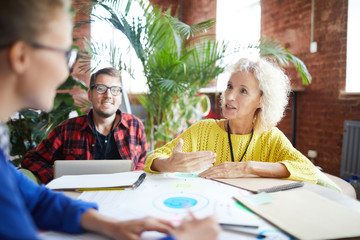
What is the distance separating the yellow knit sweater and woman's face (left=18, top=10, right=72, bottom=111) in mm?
856

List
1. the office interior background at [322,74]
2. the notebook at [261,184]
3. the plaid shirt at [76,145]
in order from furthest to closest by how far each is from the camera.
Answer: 1. the office interior background at [322,74]
2. the plaid shirt at [76,145]
3. the notebook at [261,184]

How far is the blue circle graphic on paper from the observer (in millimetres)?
895

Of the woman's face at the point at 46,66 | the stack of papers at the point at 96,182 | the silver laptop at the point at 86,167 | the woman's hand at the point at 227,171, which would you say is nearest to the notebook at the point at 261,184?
the woman's hand at the point at 227,171

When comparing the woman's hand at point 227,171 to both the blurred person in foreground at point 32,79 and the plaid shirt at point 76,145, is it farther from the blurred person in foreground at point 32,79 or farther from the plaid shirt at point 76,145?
the plaid shirt at point 76,145

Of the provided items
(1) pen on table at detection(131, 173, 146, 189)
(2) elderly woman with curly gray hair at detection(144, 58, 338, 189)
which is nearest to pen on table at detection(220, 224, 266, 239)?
(1) pen on table at detection(131, 173, 146, 189)

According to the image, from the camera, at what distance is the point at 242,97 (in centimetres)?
167

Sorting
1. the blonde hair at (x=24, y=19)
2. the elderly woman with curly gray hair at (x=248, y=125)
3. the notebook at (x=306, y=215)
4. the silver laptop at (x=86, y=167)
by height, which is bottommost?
the silver laptop at (x=86, y=167)

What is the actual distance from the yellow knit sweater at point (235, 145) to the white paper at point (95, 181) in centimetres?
19

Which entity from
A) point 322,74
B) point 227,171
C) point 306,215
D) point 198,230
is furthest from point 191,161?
point 322,74

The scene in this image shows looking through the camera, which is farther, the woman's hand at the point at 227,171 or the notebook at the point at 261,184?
the woman's hand at the point at 227,171

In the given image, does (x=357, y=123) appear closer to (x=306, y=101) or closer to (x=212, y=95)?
(x=306, y=101)

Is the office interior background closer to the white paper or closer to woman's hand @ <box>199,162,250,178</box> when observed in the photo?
the white paper

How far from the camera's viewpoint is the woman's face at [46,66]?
562 mm

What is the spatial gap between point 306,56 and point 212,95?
79.0 inches
